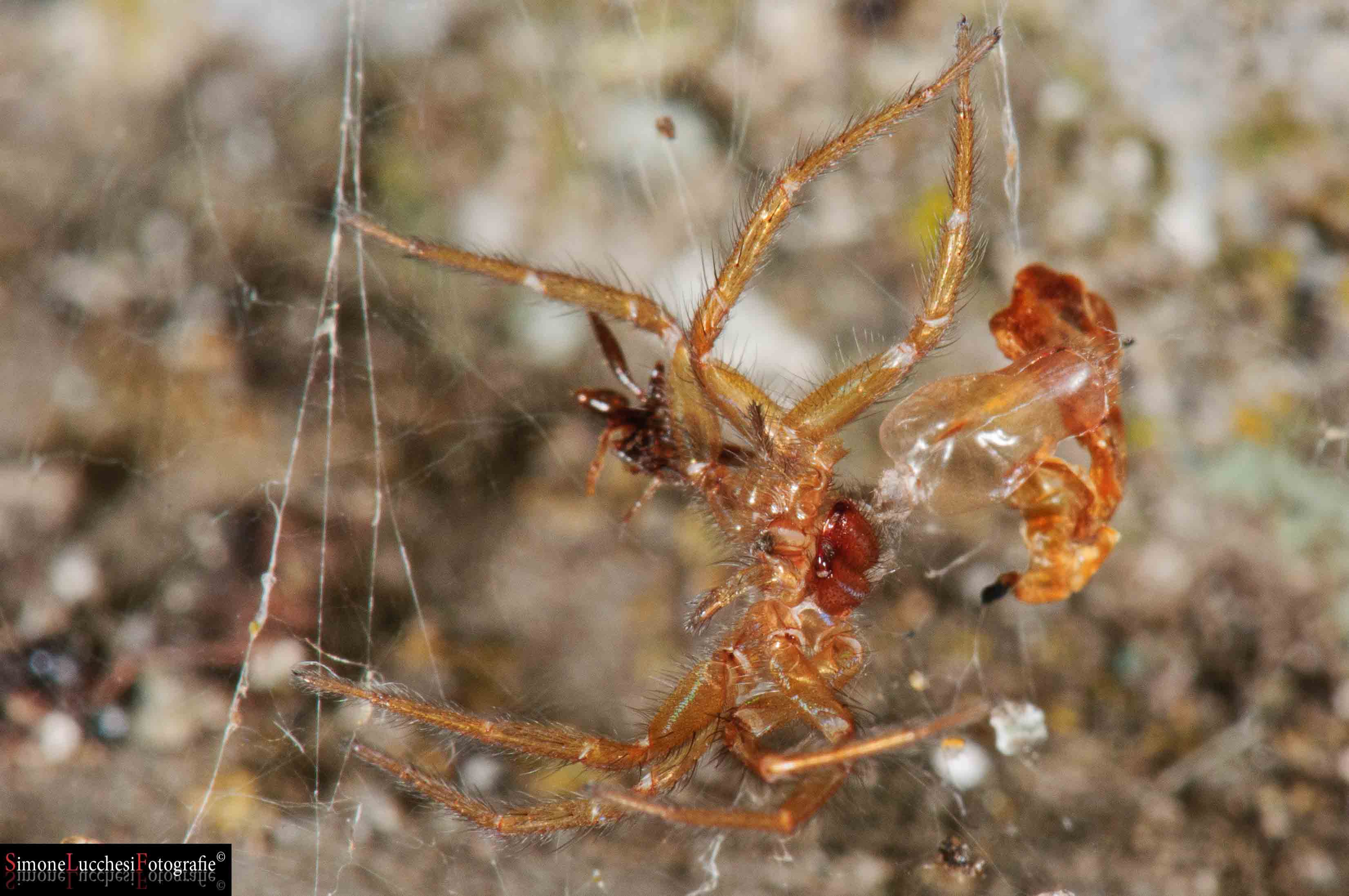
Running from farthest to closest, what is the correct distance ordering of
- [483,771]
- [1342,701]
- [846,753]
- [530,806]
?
[1342,701] → [483,771] → [530,806] → [846,753]

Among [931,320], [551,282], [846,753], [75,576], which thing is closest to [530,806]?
[846,753]

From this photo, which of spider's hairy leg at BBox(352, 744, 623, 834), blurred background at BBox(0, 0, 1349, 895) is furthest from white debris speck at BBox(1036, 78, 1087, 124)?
spider's hairy leg at BBox(352, 744, 623, 834)

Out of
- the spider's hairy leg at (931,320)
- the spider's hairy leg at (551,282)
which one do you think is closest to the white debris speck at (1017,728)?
the spider's hairy leg at (931,320)

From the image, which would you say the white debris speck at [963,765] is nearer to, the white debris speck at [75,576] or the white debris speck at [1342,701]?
the white debris speck at [1342,701]

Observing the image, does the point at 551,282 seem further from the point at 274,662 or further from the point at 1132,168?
the point at 1132,168

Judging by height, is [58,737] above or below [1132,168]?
below

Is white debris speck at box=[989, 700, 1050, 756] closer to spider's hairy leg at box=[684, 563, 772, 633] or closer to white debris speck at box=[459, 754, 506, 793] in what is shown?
spider's hairy leg at box=[684, 563, 772, 633]
